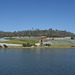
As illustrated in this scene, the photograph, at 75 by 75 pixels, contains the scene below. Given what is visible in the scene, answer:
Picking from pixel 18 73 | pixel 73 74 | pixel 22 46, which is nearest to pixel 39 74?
pixel 18 73

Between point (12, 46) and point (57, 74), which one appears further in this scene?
point (12, 46)

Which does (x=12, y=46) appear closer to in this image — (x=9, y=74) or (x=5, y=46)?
(x=5, y=46)

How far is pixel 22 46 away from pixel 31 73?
4447 inches

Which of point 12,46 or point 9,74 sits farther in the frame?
point 12,46

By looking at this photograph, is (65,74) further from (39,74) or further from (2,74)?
(2,74)

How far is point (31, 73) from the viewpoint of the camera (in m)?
41.8

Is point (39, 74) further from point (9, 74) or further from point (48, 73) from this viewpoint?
point (9, 74)

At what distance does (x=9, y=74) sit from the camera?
40.3 metres

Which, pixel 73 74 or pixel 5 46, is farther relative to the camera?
pixel 5 46

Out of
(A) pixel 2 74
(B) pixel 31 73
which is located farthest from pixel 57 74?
(A) pixel 2 74

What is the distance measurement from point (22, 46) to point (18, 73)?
112850mm

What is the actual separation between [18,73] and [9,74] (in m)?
2.41

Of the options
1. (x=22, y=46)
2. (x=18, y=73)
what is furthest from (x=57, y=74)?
(x=22, y=46)

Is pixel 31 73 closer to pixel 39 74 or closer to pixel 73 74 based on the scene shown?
pixel 39 74
